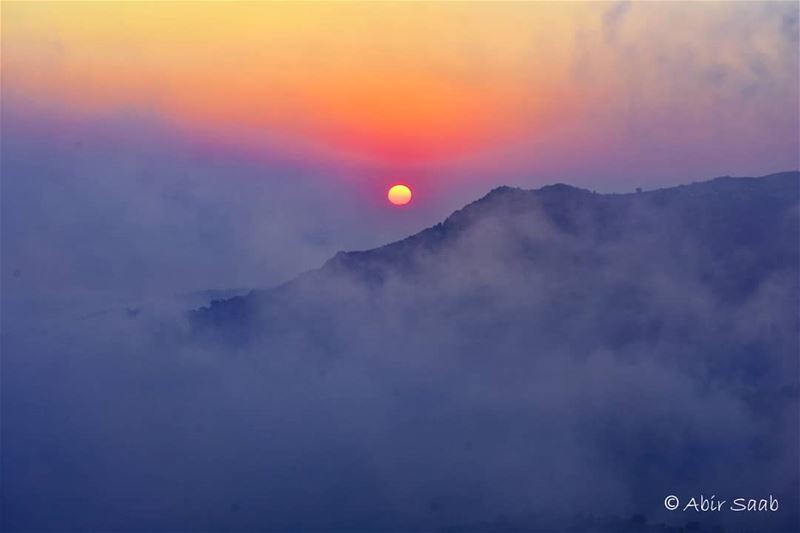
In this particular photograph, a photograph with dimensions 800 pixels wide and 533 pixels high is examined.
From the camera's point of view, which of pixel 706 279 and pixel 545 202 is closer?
pixel 706 279

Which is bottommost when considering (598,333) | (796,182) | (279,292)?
(598,333)

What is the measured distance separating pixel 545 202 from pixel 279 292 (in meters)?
5.41

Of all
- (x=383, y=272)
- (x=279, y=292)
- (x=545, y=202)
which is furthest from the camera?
(x=545, y=202)

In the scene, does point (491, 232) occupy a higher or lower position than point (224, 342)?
higher

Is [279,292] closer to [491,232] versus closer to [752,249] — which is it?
[491,232]

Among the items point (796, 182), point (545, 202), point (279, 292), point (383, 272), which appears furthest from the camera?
point (545, 202)

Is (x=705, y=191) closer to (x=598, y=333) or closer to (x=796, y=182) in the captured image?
(x=796, y=182)

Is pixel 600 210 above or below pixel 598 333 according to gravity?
above

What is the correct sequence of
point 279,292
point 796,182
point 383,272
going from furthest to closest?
point 383,272 < point 279,292 < point 796,182

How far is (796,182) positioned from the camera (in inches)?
476

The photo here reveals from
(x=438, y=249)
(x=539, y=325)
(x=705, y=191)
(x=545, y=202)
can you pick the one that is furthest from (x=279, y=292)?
(x=705, y=191)

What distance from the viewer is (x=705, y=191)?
44.7ft

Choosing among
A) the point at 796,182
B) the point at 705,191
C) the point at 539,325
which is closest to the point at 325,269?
the point at 539,325

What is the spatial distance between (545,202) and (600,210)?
109cm
